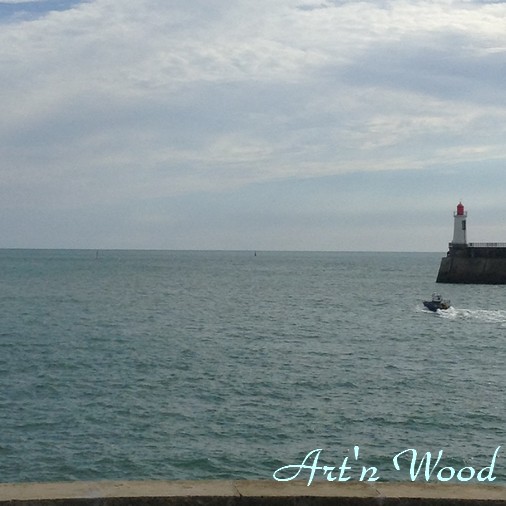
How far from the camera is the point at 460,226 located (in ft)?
247

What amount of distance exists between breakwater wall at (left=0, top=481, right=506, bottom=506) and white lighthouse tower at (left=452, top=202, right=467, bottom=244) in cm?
7244

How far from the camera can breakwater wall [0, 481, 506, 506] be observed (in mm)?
5137

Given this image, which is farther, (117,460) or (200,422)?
(200,422)

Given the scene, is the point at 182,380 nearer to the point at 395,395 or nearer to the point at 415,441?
the point at 395,395

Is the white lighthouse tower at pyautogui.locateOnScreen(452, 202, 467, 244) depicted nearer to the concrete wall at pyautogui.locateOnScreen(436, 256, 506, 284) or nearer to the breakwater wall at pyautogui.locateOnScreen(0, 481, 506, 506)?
the concrete wall at pyautogui.locateOnScreen(436, 256, 506, 284)

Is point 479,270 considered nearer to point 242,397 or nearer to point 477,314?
point 477,314

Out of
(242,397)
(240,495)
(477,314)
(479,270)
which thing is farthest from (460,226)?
(240,495)

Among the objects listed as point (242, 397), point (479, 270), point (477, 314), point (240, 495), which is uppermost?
point (240, 495)

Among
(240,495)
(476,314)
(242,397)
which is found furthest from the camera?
(476,314)

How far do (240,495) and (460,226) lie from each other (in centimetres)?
7355

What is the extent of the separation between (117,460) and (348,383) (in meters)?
10.5

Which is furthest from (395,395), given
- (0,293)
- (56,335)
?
(0,293)

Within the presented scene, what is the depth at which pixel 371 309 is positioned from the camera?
57.7 metres

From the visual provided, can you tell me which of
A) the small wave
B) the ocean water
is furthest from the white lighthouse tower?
the ocean water
